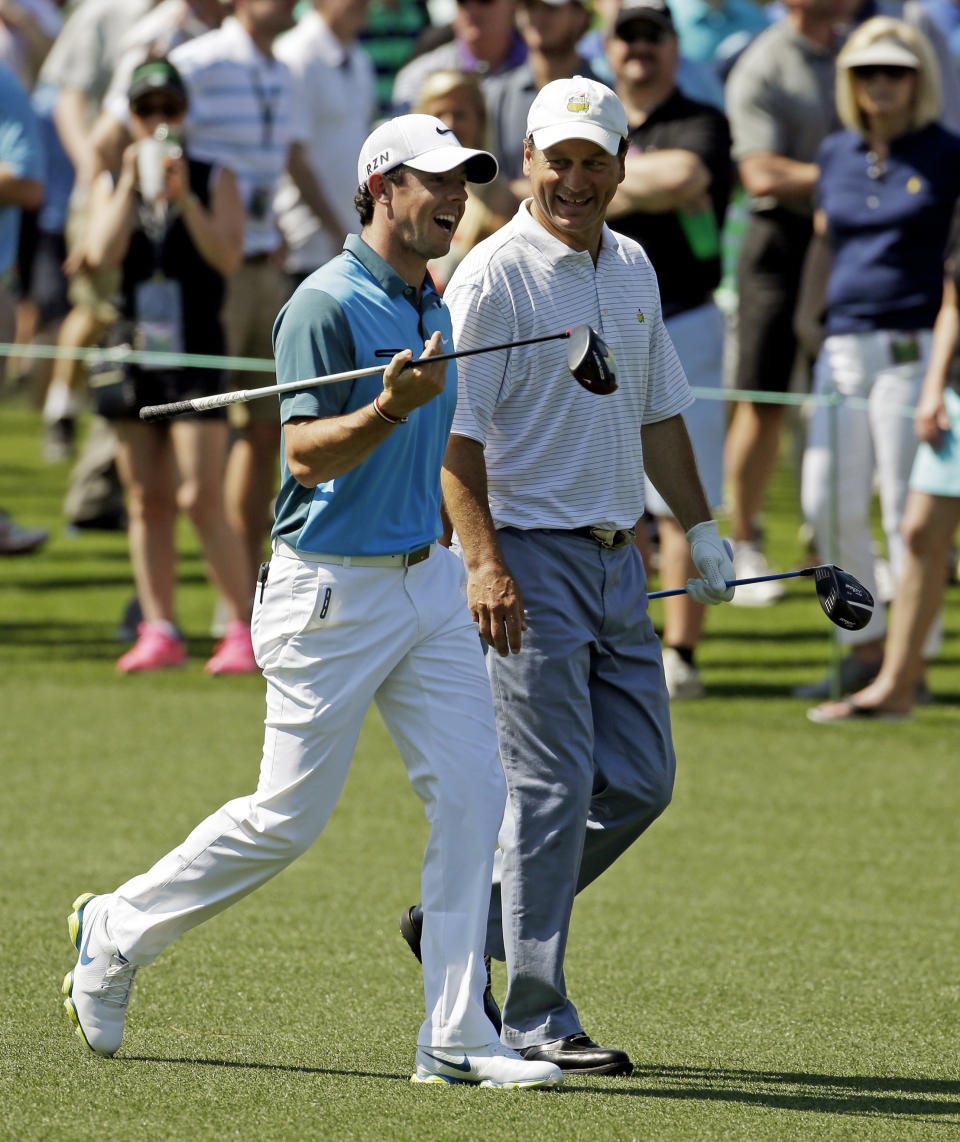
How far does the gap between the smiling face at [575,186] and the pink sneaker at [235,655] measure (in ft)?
15.6

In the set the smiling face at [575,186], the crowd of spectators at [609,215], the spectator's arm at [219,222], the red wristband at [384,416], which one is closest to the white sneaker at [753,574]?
the crowd of spectators at [609,215]

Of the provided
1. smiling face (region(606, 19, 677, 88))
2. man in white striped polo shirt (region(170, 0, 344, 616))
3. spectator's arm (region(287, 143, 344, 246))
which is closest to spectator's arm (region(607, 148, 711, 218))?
smiling face (region(606, 19, 677, 88))

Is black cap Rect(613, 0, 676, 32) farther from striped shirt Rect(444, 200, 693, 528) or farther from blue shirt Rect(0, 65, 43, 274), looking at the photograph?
striped shirt Rect(444, 200, 693, 528)

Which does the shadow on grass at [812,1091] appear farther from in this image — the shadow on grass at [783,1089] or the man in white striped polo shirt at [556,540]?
the man in white striped polo shirt at [556,540]

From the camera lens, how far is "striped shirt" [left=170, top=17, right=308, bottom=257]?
31.6 feet

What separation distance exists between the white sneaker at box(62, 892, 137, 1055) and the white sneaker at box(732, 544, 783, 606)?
640cm

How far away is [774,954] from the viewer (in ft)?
18.8

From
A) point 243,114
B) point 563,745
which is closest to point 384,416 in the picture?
point 563,745

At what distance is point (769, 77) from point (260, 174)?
250cm

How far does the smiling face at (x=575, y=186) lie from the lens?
4770mm

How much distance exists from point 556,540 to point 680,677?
14.0ft

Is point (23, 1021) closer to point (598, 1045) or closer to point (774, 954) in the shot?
point (598, 1045)

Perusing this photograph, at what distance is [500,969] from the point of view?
580 cm

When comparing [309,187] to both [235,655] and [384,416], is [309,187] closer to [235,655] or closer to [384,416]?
[235,655]
